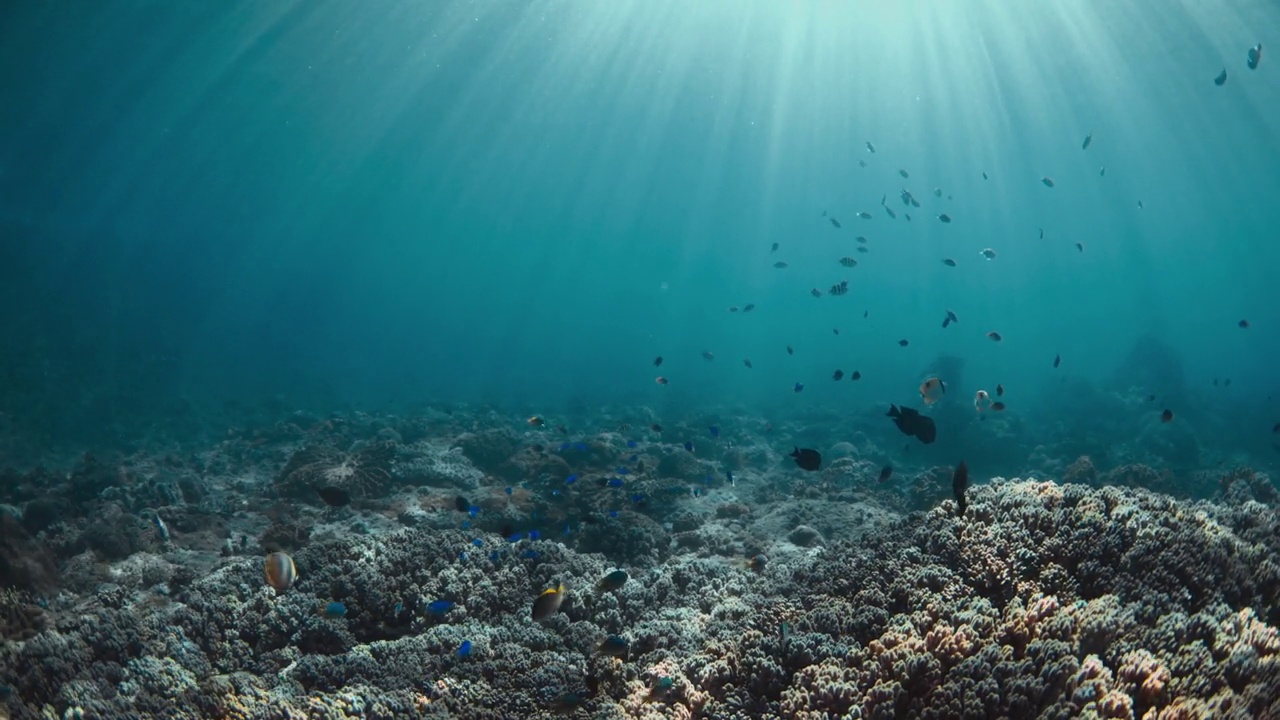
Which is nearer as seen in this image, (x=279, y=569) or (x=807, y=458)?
(x=279, y=569)

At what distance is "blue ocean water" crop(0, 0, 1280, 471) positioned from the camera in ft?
92.5

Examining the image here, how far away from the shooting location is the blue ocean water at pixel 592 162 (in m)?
28.2

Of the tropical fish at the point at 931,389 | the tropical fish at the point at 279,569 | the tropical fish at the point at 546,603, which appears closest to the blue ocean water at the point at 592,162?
the tropical fish at the point at 931,389

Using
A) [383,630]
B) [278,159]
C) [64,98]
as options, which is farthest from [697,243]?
[383,630]

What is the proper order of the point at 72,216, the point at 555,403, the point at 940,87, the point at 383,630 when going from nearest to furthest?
the point at 383,630
the point at 555,403
the point at 940,87
the point at 72,216

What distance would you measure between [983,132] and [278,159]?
6941 centimetres

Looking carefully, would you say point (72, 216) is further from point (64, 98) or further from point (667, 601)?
Answer: point (667, 601)

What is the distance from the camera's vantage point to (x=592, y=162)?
71.6m

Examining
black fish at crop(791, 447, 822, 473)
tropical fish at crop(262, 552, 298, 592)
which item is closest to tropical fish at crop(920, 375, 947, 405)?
black fish at crop(791, 447, 822, 473)

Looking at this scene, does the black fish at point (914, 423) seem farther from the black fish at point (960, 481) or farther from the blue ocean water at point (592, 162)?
the blue ocean water at point (592, 162)

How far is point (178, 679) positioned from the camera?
16.4 feet

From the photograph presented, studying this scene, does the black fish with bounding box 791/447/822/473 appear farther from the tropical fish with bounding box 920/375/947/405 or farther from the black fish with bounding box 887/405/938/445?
the tropical fish with bounding box 920/375/947/405

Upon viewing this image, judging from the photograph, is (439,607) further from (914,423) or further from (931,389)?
(931,389)

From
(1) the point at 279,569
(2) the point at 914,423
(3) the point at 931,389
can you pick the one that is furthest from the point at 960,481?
(1) the point at 279,569
